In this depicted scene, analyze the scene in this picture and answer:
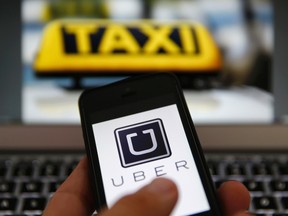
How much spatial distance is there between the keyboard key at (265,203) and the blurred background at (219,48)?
136mm

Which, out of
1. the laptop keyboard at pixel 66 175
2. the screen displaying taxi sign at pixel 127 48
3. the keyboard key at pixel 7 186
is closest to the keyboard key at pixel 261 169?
the laptop keyboard at pixel 66 175

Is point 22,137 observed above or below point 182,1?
below

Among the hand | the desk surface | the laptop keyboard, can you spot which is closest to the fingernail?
the hand

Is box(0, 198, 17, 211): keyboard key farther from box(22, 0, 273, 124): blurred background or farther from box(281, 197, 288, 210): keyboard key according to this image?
box(281, 197, 288, 210): keyboard key

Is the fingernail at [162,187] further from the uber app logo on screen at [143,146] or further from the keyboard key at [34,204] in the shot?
the keyboard key at [34,204]

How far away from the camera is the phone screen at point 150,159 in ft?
1.01

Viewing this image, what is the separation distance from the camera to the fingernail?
0.22m

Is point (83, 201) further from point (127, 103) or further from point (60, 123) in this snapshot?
point (60, 123)

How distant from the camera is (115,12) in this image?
578 millimetres

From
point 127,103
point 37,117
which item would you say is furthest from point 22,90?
point 127,103

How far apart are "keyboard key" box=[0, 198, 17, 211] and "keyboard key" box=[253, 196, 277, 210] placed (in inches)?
9.0

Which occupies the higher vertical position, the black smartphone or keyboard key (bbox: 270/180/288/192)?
the black smartphone

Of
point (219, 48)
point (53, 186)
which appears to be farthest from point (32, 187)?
point (219, 48)

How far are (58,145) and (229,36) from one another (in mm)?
251
